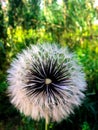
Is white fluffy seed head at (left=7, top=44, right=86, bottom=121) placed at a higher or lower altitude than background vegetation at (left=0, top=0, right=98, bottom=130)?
lower

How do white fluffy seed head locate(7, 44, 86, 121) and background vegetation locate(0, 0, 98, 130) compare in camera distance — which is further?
background vegetation locate(0, 0, 98, 130)

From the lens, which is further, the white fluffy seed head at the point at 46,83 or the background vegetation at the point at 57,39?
the background vegetation at the point at 57,39

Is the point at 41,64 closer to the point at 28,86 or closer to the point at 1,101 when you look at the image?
the point at 28,86

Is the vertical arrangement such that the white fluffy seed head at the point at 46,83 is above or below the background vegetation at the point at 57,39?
below

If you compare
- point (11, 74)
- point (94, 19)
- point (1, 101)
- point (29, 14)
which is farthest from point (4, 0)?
point (11, 74)

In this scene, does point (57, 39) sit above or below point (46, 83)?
above
